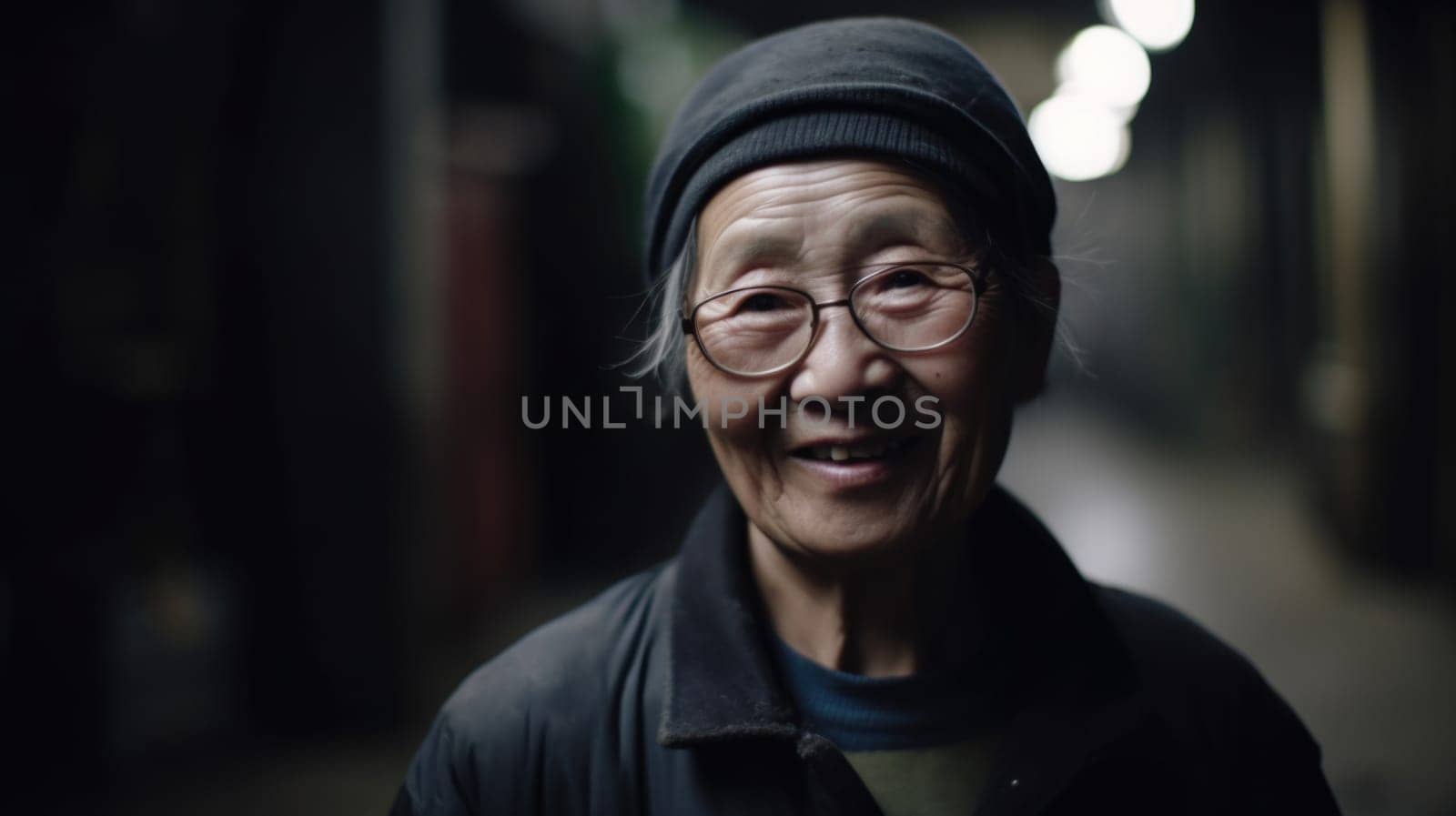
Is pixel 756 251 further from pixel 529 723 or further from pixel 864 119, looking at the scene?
pixel 529 723

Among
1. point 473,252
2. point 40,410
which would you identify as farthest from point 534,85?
point 40,410

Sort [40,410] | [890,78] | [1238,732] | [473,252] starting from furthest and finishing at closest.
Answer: [473,252] < [40,410] < [1238,732] < [890,78]

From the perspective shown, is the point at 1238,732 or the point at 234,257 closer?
the point at 1238,732

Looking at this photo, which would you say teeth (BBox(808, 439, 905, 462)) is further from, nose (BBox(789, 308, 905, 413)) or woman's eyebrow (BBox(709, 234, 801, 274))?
woman's eyebrow (BBox(709, 234, 801, 274))

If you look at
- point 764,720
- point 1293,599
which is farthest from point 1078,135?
point 764,720

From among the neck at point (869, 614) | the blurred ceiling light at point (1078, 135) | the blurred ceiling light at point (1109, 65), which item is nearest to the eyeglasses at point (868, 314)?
the neck at point (869, 614)

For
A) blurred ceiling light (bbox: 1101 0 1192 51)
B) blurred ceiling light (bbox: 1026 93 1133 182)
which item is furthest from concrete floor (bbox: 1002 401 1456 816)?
blurred ceiling light (bbox: 1026 93 1133 182)

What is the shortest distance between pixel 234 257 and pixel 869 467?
9.82 ft

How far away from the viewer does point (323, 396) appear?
331 cm

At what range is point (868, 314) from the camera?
3.14ft

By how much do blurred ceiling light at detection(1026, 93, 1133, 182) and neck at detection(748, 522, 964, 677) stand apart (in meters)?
6.01

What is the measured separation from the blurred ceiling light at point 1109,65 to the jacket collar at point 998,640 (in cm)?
497

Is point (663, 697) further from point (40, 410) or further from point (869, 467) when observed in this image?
point (40, 410)

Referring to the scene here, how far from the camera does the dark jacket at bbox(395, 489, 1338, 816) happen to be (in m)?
0.95
